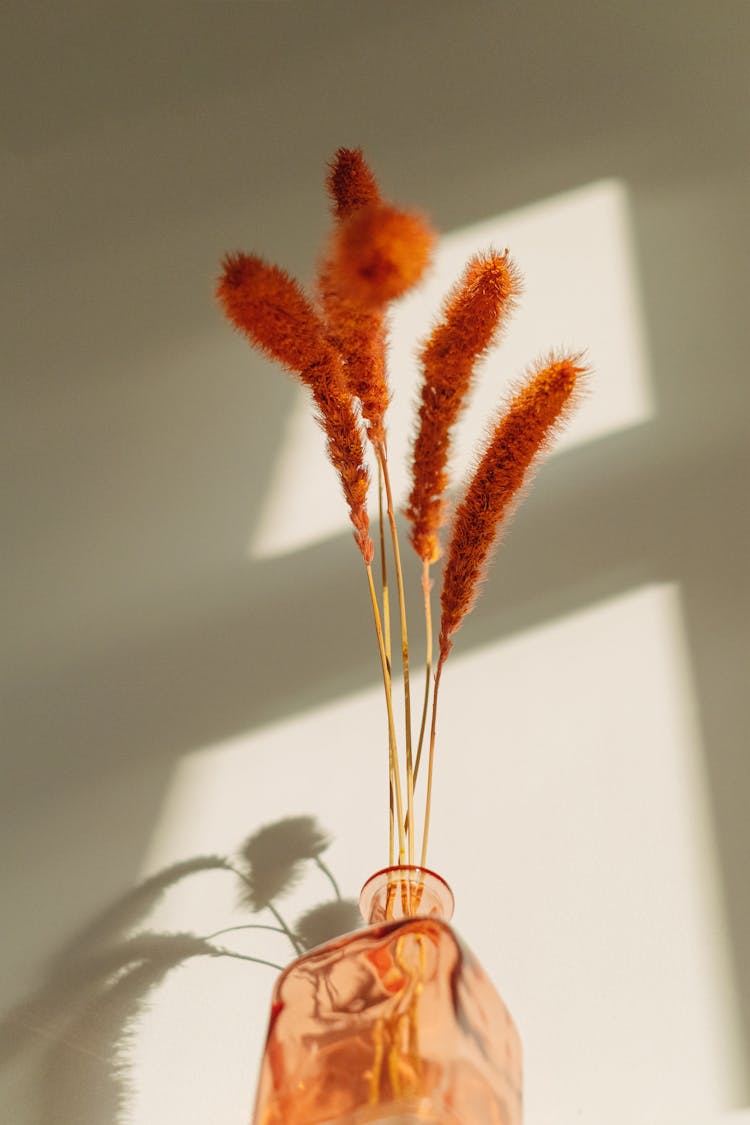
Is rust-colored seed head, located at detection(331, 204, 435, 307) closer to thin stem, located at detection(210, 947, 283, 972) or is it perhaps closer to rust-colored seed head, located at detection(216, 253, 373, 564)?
rust-colored seed head, located at detection(216, 253, 373, 564)

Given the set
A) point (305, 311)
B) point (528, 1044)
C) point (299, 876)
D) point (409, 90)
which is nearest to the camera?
point (305, 311)

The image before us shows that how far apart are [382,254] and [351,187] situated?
24 centimetres

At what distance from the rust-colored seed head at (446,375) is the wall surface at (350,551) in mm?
515

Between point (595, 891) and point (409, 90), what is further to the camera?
point (409, 90)

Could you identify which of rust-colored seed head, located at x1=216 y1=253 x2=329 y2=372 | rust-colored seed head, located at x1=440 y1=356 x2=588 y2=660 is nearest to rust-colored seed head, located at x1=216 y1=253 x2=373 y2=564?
rust-colored seed head, located at x1=216 y1=253 x2=329 y2=372

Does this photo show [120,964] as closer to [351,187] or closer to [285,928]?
[285,928]

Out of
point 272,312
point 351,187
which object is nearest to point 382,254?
point 272,312

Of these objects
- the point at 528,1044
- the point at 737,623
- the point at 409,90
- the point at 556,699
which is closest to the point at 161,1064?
the point at 528,1044

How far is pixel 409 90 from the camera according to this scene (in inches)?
82.4

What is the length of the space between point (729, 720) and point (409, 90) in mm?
1289

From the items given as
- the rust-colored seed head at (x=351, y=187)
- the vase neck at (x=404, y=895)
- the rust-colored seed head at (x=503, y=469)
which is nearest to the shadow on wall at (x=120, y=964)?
the vase neck at (x=404, y=895)

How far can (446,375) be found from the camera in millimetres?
1049

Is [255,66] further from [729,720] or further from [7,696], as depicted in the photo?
[729,720]

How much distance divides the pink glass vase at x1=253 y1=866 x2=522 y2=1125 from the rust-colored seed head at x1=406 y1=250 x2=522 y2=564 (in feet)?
1.19
